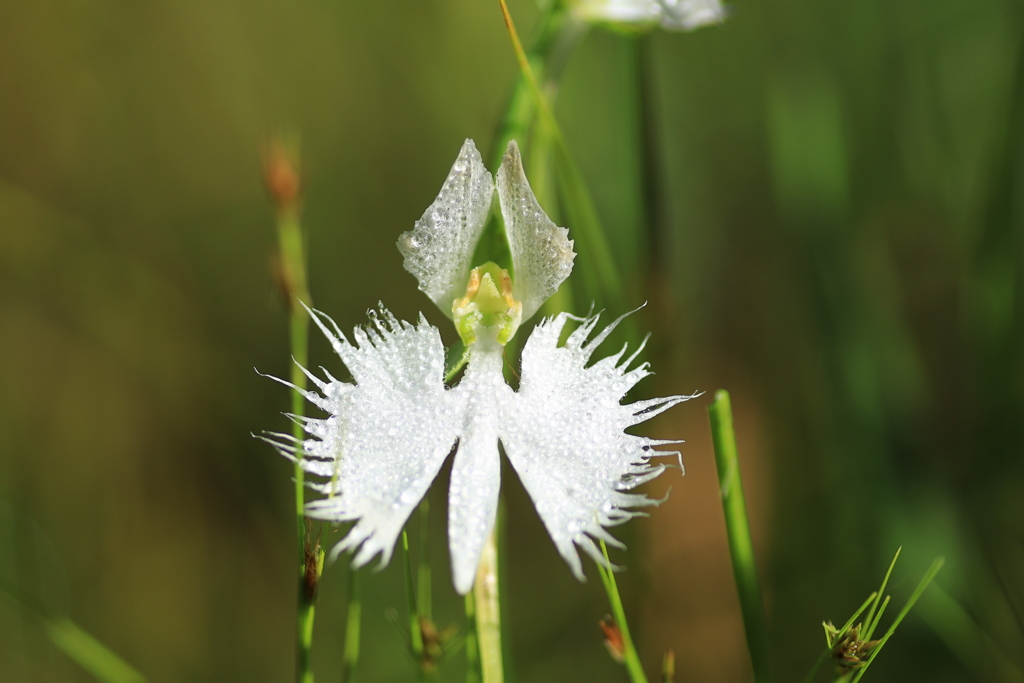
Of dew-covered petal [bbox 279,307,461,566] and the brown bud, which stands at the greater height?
the brown bud

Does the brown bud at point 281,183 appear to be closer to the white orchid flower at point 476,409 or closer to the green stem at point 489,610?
the white orchid flower at point 476,409

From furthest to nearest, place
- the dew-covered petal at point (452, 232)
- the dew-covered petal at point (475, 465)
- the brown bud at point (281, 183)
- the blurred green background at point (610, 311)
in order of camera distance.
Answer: the blurred green background at point (610, 311) < the brown bud at point (281, 183) < the dew-covered petal at point (452, 232) < the dew-covered petal at point (475, 465)

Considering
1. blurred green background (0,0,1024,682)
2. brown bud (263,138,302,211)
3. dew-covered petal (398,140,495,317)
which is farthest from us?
blurred green background (0,0,1024,682)

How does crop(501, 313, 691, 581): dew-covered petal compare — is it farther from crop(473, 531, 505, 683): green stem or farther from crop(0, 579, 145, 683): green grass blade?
crop(0, 579, 145, 683): green grass blade

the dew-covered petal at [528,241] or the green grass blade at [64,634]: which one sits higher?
the dew-covered petal at [528,241]

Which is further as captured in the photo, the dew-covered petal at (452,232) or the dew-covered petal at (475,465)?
the dew-covered petal at (452,232)

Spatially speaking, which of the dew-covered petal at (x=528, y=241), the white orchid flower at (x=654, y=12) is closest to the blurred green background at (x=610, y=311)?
the white orchid flower at (x=654, y=12)

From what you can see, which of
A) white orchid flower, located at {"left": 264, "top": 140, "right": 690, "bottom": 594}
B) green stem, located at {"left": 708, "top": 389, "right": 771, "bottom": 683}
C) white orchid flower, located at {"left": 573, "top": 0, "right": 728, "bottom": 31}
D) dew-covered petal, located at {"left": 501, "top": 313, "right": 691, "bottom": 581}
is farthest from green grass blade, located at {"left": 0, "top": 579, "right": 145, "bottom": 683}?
white orchid flower, located at {"left": 573, "top": 0, "right": 728, "bottom": 31}

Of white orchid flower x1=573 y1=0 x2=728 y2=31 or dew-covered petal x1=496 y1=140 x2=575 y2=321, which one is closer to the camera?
dew-covered petal x1=496 y1=140 x2=575 y2=321

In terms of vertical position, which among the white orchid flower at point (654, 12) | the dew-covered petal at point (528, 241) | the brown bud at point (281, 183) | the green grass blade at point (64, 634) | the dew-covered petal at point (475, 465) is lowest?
the green grass blade at point (64, 634)
